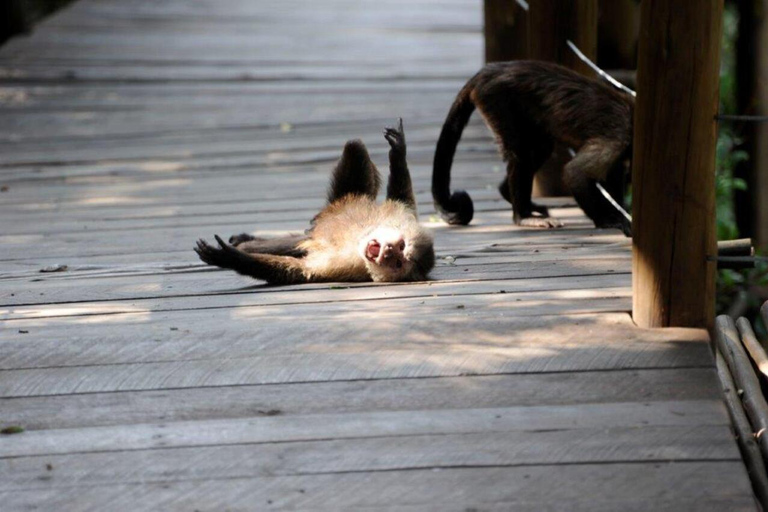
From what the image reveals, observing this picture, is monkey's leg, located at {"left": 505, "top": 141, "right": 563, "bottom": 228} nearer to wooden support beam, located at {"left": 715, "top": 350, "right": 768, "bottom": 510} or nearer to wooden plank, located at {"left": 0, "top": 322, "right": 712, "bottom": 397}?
wooden support beam, located at {"left": 715, "top": 350, "right": 768, "bottom": 510}

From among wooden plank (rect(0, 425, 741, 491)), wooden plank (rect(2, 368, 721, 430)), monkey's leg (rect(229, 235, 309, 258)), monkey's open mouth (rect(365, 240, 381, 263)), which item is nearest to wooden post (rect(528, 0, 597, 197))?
monkey's leg (rect(229, 235, 309, 258))

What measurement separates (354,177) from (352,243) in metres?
0.65

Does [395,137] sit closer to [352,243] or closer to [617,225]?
[352,243]

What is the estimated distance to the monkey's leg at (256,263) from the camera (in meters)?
3.84

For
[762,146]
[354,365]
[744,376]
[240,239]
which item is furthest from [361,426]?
[762,146]

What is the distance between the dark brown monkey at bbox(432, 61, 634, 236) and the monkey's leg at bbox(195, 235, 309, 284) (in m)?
1.22

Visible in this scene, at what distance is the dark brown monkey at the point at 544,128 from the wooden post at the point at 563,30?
0.38m

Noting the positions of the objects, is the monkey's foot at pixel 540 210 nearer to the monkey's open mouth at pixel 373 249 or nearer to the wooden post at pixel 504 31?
the monkey's open mouth at pixel 373 249

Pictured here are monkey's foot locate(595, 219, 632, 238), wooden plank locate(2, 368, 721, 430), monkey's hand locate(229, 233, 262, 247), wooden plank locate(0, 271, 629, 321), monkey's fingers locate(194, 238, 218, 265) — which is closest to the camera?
wooden plank locate(2, 368, 721, 430)

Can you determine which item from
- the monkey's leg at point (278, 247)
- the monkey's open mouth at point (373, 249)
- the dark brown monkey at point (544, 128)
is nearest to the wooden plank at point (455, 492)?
the monkey's open mouth at point (373, 249)

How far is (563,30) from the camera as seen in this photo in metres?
5.50

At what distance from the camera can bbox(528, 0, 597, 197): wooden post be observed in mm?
5398

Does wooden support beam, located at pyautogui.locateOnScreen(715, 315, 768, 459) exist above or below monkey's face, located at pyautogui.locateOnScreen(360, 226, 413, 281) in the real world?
below

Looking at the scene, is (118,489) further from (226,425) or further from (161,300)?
(161,300)
